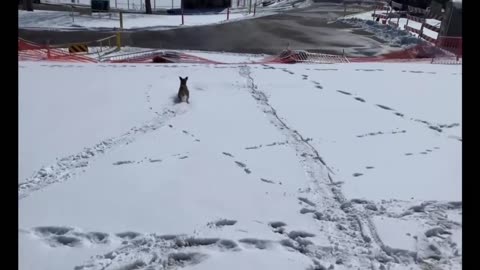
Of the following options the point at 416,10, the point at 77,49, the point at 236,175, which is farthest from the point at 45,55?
the point at 416,10

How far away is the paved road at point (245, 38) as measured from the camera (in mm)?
21109

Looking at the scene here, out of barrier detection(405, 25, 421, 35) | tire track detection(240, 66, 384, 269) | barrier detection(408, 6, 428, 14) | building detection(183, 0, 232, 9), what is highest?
building detection(183, 0, 232, 9)

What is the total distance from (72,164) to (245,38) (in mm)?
18779

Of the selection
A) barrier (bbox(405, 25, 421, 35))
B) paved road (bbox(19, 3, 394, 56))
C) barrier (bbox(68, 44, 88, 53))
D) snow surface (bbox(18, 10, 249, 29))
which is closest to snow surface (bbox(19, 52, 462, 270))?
barrier (bbox(68, 44, 88, 53))

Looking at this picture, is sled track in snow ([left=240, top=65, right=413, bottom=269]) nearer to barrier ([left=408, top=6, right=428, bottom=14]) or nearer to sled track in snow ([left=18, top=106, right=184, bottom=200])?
sled track in snow ([left=18, top=106, right=184, bottom=200])

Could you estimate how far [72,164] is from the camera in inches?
238

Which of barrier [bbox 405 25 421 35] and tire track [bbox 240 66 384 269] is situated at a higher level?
barrier [bbox 405 25 421 35]

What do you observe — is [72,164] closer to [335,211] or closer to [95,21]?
[335,211]

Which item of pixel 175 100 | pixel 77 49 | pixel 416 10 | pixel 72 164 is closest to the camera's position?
pixel 72 164

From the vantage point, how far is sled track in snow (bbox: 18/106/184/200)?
17.4 feet

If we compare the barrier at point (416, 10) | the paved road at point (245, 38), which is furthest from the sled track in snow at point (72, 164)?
the barrier at point (416, 10)

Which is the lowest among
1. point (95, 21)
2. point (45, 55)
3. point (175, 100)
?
point (175, 100)

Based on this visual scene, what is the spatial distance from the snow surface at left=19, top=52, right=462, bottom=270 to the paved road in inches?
401

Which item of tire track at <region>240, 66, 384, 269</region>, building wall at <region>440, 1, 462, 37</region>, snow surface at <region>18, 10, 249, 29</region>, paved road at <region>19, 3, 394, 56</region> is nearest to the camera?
tire track at <region>240, 66, 384, 269</region>
